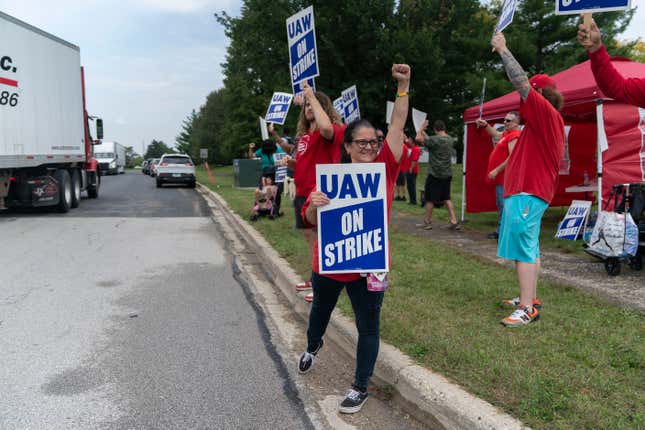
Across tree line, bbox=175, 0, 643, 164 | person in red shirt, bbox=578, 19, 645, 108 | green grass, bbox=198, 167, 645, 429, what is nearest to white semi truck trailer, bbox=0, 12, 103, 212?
green grass, bbox=198, 167, 645, 429

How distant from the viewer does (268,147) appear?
10.8 meters

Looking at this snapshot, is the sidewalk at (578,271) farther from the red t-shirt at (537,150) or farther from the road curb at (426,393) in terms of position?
the road curb at (426,393)

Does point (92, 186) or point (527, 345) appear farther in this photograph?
point (92, 186)

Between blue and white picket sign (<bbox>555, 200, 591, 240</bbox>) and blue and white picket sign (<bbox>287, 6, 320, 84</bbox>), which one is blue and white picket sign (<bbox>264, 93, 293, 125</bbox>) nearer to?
blue and white picket sign (<bbox>287, 6, 320, 84</bbox>)

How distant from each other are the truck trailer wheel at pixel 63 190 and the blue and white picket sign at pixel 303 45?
9.57m

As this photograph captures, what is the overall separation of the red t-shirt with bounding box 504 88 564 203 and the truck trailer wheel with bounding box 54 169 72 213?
1242 centimetres

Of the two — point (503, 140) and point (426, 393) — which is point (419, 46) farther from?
point (426, 393)

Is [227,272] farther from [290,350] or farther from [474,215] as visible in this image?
[474,215]

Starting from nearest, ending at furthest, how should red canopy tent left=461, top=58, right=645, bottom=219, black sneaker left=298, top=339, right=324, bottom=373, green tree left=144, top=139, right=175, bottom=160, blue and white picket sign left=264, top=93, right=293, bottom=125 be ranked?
black sneaker left=298, top=339, right=324, bottom=373
red canopy tent left=461, top=58, right=645, bottom=219
blue and white picket sign left=264, top=93, right=293, bottom=125
green tree left=144, top=139, right=175, bottom=160

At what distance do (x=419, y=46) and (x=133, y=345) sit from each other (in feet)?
74.8

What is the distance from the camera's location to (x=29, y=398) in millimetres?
3457

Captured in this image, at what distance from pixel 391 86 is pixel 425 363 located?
24.3m

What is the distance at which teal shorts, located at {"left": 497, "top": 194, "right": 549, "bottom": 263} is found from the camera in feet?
14.5

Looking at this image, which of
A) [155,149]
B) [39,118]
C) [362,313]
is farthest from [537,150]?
[155,149]
